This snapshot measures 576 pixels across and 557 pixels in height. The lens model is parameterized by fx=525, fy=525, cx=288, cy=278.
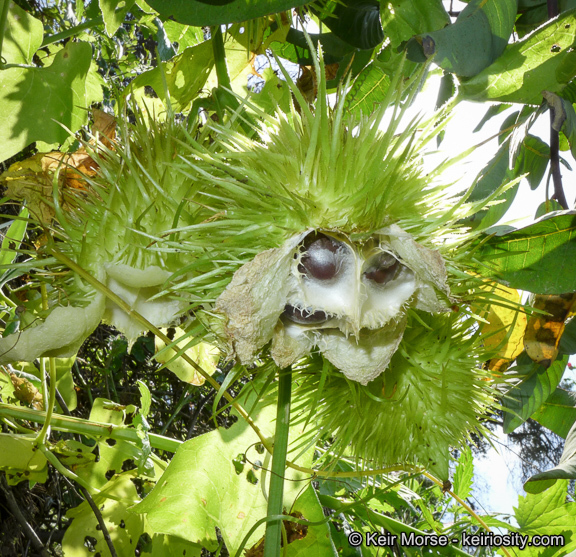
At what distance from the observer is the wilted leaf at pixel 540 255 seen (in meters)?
0.57

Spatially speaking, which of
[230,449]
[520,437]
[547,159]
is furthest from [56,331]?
[520,437]

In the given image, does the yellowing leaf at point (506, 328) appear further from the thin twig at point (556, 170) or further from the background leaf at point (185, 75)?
the background leaf at point (185, 75)

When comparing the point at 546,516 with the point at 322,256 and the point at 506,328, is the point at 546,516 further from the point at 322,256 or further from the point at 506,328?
the point at 322,256

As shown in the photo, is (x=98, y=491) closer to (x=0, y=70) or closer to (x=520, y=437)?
(x=0, y=70)

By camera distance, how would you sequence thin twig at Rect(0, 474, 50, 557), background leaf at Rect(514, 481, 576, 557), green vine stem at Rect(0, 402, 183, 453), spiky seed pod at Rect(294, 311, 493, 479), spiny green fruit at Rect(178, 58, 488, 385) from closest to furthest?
spiny green fruit at Rect(178, 58, 488, 385), spiky seed pod at Rect(294, 311, 493, 479), green vine stem at Rect(0, 402, 183, 453), thin twig at Rect(0, 474, 50, 557), background leaf at Rect(514, 481, 576, 557)

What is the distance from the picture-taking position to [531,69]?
1.93ft

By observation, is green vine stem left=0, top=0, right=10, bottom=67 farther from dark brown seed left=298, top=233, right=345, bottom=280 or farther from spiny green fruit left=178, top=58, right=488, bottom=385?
dark brown seed left=298, top=233, right=345, bottom=280

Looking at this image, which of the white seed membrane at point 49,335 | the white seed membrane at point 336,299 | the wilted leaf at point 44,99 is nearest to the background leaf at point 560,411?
the white seed membrane at point 336,299

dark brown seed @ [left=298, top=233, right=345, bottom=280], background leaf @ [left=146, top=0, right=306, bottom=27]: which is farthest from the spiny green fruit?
background leaf @ [left=146, top=0, right=306, bottom=27]

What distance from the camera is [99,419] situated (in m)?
0.99

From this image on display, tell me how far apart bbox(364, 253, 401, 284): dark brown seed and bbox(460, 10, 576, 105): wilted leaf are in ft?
0.72

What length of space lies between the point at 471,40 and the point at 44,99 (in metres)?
0.56

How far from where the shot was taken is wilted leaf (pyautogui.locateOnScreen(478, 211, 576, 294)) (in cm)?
57

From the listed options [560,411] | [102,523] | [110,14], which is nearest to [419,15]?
[110,14]
